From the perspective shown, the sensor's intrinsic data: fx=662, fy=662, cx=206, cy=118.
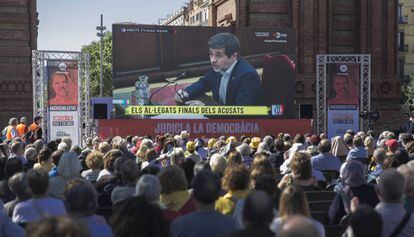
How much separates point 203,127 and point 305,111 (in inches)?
259

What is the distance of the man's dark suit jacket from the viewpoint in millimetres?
27609

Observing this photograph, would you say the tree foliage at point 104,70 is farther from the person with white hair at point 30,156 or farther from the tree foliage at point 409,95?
the person with white hair at point 30,156

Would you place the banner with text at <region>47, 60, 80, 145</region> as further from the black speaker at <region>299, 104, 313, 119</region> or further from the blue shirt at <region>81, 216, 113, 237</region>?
the blue shirt at <region>81, 216, 113, 237</region>

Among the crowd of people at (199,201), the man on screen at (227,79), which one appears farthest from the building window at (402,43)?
the crowd of people at (199,201)

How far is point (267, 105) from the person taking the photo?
2858 cm

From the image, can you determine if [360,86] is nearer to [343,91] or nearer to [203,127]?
[343,91]

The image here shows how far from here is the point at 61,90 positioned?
83.7 ft

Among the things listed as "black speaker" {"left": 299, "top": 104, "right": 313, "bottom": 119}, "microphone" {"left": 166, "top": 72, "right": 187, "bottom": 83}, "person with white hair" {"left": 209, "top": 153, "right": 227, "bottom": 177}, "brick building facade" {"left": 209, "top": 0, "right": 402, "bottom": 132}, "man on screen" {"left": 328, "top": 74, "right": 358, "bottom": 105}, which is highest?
"brick building facade" {"left": 209, "top": 0, "right": 402, "bottom": 132}

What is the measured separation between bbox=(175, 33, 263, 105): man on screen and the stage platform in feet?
2.91

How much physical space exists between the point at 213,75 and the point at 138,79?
314 cm

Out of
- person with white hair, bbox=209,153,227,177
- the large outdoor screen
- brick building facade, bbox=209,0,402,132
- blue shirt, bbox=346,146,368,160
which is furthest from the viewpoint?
brick building facade, bbox=209,0,402,132

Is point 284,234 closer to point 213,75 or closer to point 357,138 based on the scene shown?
point 357,138

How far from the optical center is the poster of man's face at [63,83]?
25.4 meters

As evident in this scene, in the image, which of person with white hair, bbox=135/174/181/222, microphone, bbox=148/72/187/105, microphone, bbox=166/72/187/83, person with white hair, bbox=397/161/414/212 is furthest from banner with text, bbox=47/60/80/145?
person with white hair, bbox=397/161/414/212
